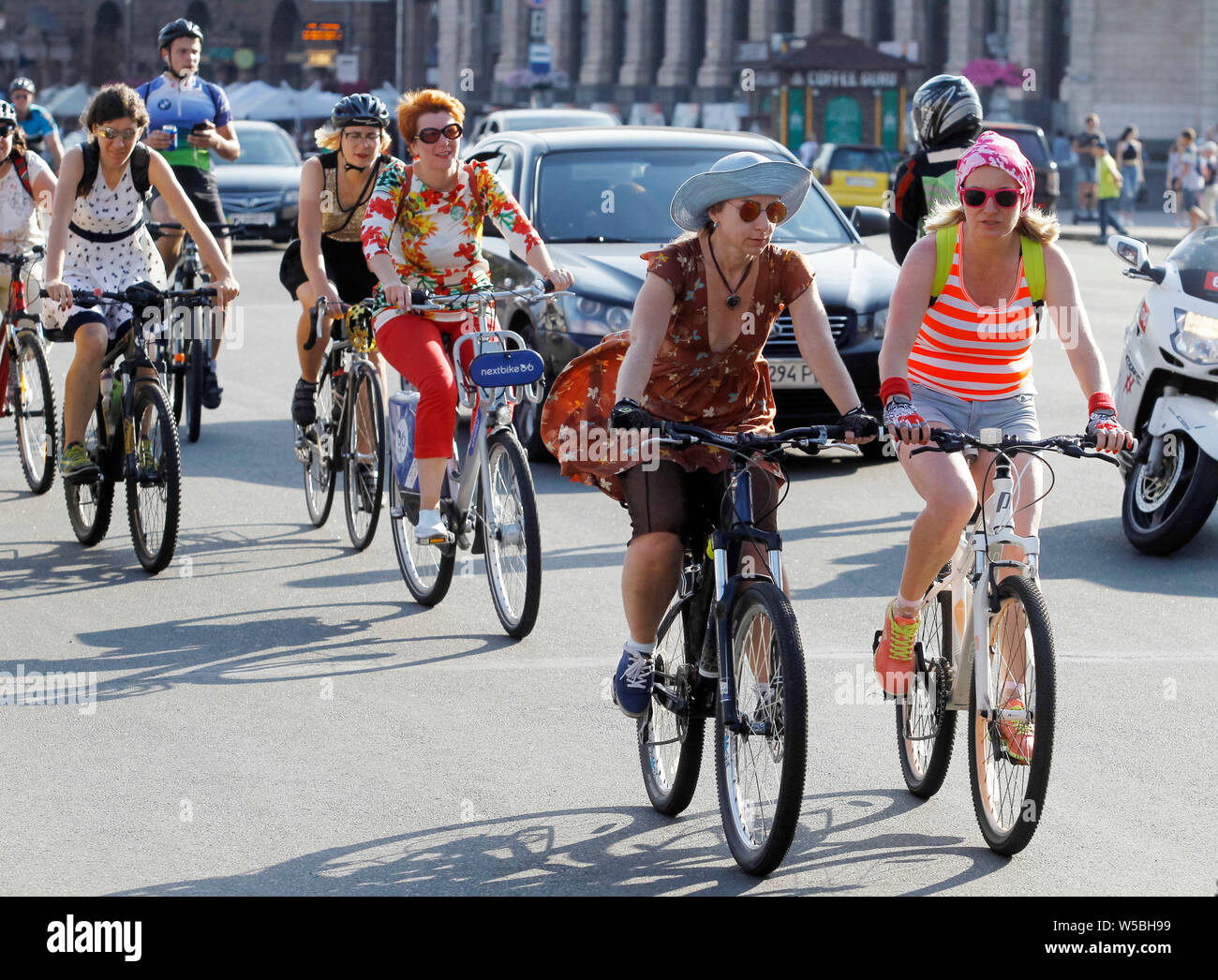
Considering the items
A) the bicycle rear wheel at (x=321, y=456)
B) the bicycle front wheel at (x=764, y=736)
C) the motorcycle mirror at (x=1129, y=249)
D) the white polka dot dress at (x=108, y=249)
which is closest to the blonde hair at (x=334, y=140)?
the white polka dot dress at (x=108, y=249)

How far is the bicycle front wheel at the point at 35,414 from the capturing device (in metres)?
9.68

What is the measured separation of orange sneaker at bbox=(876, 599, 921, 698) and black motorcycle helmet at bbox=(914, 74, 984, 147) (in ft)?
12.0

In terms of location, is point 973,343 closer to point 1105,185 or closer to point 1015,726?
point 1015,726

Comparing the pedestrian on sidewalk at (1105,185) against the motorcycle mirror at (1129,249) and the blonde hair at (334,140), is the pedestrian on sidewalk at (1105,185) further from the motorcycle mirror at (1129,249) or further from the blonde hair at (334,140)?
the blonde hair at (334,140)

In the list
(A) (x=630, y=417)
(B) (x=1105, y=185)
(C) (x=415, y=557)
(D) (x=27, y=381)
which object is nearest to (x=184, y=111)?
(D) (x=27, y=381)

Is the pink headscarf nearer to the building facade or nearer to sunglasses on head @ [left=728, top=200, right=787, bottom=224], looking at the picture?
sunglasses on head @ [left=728, top=200, right=787, bottom=224]

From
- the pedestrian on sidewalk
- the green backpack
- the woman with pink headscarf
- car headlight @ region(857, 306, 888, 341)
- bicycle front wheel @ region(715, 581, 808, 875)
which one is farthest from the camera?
the pedestrian on sidewalk

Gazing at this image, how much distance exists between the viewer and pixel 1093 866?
4.90 meters

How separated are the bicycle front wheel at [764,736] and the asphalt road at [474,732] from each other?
0.12 meters

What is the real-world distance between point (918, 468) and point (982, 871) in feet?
3.55

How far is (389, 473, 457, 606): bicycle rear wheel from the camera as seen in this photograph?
7.81 m

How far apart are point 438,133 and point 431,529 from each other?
1.48m

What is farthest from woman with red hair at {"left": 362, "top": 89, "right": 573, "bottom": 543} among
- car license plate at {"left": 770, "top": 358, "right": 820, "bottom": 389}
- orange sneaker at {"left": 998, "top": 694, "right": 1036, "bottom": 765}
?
car license plate at {"left": 770, "top": 358, "right": 820, "bottom": 389}
